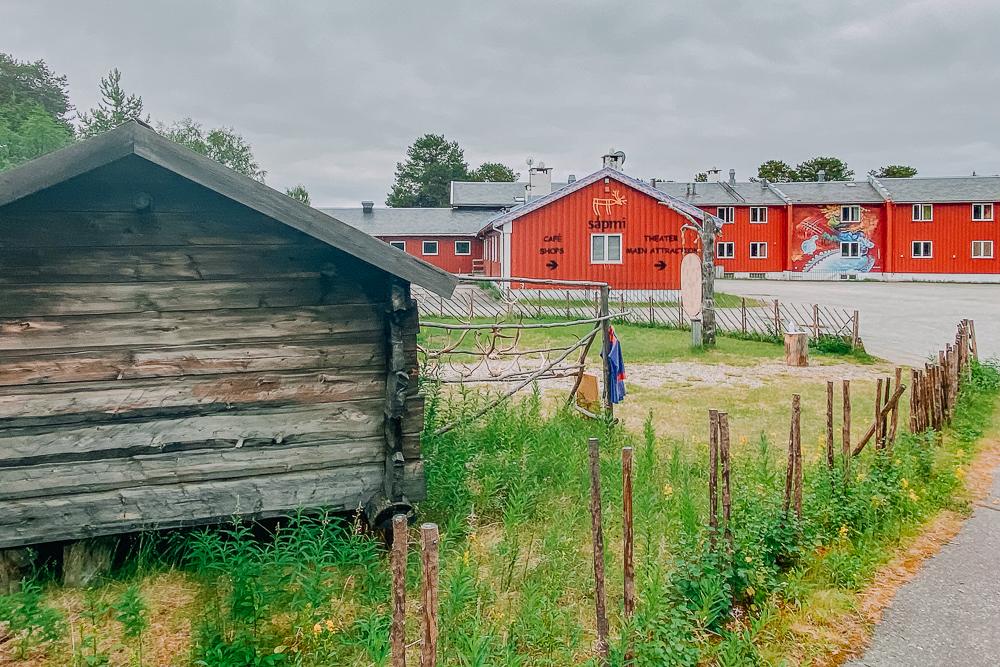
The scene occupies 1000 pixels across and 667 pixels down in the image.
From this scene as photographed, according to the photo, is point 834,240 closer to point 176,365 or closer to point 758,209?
point 758,209

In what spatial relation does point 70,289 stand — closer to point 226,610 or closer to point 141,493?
point 141,493

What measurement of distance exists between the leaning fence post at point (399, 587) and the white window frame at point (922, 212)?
53484mm

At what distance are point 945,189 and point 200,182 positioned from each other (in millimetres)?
54566

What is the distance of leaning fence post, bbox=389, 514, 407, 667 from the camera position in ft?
8.95

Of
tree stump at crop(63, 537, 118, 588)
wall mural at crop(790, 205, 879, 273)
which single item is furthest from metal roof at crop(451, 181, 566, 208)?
tree stump at crop(63, 537, 118, 588)

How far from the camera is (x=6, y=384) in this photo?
4.70 metres

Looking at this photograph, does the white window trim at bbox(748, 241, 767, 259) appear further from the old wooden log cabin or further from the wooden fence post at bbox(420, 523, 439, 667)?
the wooden fence post at bbox(420, 523, 439, 667)

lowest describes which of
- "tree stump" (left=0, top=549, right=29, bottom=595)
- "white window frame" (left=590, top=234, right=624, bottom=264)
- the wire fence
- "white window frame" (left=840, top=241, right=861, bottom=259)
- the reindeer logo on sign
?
"tree stump" (left=0, top=549, right=29, bottom=595)

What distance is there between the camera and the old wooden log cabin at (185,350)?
472 centimetres

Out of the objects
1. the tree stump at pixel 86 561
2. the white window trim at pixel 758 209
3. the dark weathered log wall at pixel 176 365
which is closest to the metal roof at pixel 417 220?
the white window trim at pixel 758 209

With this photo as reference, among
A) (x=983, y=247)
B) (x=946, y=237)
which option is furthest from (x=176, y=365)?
(x=983, y=247)

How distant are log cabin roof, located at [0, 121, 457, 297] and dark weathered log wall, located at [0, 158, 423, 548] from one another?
1.16 feet

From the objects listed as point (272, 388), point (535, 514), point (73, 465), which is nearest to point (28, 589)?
point (73, 465)

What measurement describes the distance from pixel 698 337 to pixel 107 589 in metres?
15.9
